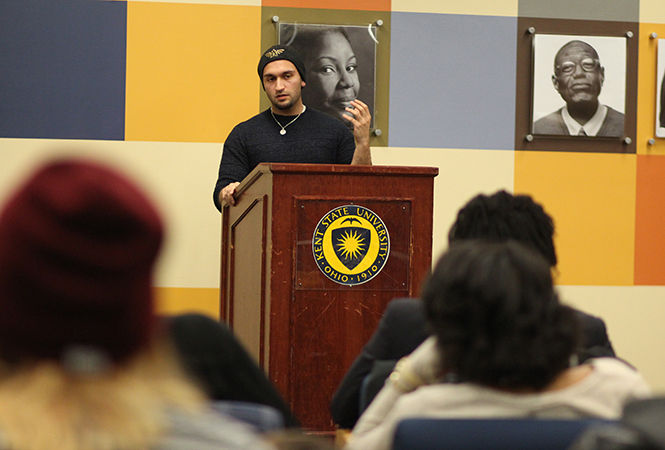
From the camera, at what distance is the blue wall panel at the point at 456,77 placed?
528cm

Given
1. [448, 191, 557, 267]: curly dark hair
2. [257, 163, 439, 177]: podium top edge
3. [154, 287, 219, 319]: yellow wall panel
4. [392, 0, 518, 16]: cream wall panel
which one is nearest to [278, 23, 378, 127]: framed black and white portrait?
[392, 0, 518, 16]: cream wall panel

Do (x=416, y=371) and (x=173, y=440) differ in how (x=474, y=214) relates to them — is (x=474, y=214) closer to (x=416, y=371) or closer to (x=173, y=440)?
(x=416, y=371)

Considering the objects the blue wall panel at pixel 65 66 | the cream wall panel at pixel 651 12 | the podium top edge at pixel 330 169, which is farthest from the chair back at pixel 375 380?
the cream wall panel at pixel 651 12

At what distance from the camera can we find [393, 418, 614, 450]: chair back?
3.90 feet

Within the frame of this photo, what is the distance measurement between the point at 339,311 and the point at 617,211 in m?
2.88

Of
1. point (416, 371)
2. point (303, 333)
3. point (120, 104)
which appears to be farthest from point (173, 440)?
point (120, 104)

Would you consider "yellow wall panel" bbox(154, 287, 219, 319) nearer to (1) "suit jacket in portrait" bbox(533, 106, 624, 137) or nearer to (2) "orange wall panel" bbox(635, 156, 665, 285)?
(1) "suit jacket in portrait" bbox(533, 106, 624, 137)

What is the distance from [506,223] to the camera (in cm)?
191

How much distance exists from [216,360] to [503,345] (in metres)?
0.43

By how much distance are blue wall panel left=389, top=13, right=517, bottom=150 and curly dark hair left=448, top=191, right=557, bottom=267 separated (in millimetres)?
3364

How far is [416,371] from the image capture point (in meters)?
1.48

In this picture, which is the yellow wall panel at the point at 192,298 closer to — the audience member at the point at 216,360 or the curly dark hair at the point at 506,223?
the curly dark hair at the point at 506,223

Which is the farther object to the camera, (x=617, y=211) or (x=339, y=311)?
(x=617, y=211)

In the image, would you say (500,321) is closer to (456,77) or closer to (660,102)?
(456,77)
